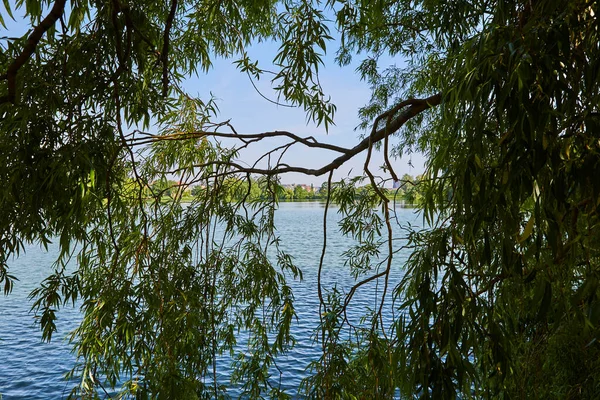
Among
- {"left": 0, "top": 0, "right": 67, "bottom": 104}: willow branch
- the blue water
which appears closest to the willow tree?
{"left": 0, "top": 0, "right": 67, "bottom": 104}: willow branch

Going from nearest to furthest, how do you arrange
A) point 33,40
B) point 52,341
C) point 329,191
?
point 33,40 < point 329,191 < point 52,341

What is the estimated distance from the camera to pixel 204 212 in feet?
7.01

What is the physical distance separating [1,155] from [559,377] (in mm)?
1914

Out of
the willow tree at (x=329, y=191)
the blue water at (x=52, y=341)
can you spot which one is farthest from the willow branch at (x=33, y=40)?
the blue water at (x=52, y=341)

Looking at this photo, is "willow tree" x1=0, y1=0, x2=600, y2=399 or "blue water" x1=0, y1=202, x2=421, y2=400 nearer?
"willow tree" x1=0, y1=0, x2=600, y2=399

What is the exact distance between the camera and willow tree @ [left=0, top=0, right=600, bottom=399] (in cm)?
90

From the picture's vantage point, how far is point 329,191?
1.85 meters

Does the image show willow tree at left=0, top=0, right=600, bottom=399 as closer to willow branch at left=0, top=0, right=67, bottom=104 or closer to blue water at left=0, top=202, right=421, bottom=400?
willow branch at left=0, top=0, right=67, bottom=104

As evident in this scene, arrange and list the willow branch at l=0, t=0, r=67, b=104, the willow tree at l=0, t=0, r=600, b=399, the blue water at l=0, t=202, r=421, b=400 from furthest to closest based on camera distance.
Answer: the blue water at l=0, t=202, r=421, b=400 < the willow branch at l=0, t=0, r=67, b=104 < the willow tree at l=0, t=0, r=600, b=399

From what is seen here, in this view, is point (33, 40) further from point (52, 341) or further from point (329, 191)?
point (52, 341)

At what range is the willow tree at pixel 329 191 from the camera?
90cm

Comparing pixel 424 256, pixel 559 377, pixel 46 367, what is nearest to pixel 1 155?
pixel 424 256

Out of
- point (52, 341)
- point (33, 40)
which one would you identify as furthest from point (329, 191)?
point (52, 341)

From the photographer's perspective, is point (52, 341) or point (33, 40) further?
point (52, 341)
